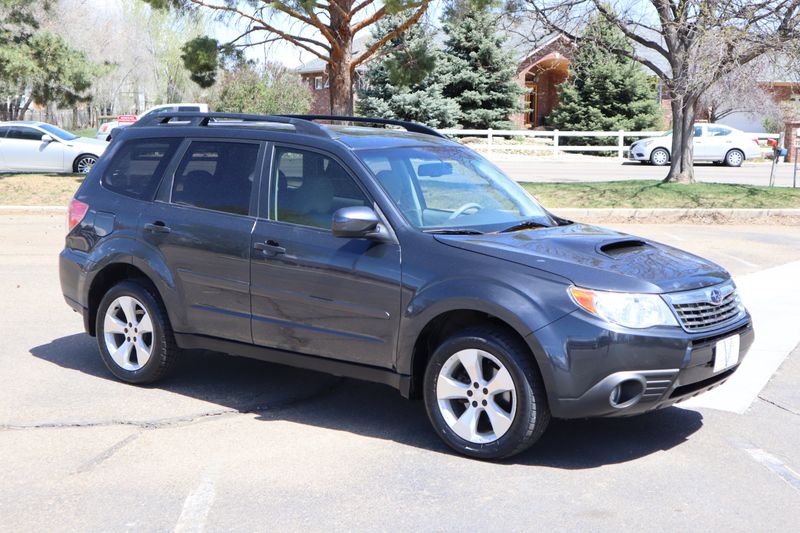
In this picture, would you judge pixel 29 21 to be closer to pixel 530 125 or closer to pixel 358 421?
pixel 358 421

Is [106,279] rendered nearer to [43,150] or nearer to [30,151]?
[43,150]

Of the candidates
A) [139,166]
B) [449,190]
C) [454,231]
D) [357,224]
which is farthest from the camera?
[139,166]

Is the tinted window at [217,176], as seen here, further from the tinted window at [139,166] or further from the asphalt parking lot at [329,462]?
the asphalt parking lot at [329,462]

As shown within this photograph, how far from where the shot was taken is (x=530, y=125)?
54094 millimetres

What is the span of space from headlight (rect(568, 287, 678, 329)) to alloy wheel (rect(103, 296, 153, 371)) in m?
3.08

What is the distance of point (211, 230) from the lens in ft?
20.7

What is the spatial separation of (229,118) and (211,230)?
2.92 feet

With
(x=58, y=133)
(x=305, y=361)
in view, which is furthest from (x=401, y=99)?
(x=305, y=361)

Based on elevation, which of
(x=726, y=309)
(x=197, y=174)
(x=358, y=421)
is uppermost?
(x=197, y=174)

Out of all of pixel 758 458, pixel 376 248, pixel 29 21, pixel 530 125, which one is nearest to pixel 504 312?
pixel 376 248

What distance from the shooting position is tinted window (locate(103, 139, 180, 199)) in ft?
22.4

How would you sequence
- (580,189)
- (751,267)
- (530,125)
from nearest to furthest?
(751,267) → (580,189) → (530,125)

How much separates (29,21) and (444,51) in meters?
22.5

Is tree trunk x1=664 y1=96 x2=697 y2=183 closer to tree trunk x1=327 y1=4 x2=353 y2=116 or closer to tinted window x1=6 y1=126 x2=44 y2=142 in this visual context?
tree trunk x1=327 y1=4 x2=353 y2=116
